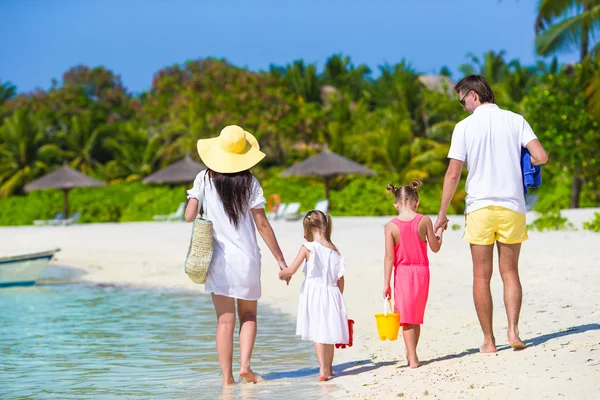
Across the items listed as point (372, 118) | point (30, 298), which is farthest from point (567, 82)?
point (30, 298)

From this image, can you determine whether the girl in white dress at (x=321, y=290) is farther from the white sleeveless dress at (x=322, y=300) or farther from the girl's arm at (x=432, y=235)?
the girl's arm at (x=432, y=235)

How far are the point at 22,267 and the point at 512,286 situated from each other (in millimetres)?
11066

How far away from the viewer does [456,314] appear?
8.93 meters

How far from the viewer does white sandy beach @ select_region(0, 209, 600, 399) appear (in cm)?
528

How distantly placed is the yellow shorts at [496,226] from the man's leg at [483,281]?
0.23 feet

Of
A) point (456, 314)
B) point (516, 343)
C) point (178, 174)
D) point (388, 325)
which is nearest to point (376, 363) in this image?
point (388, 325)

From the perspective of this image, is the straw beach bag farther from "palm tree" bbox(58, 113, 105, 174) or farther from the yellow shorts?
"palm tree" bbox(58, 113, 105, 174)

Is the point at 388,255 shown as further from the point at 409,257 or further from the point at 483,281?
the point at 483,281

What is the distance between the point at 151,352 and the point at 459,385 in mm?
3803

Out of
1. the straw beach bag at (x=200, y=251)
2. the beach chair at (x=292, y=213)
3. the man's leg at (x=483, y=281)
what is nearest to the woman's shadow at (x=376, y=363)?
the man's leg at (x=483, y=281)

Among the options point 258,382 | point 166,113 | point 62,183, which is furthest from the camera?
point 166,113

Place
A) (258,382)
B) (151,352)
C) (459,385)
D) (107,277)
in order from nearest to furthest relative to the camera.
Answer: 1. (459,385)
2. (258,382)
3. (151,352)
4. (107,277)

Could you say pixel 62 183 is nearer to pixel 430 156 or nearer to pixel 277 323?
pixel 430 156

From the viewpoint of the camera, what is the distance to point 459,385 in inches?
210
